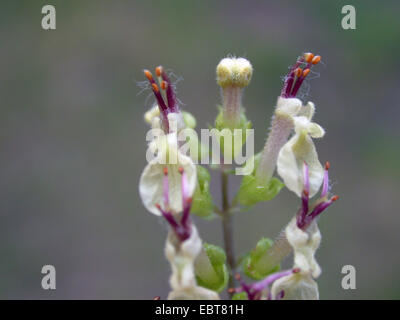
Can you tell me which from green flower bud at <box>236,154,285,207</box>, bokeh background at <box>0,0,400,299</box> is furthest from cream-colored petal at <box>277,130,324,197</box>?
bokeh background at <box>0,0,400,299</box>

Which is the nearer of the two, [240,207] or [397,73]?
[240,207]

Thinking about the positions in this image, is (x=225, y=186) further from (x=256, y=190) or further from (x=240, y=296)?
(x=240, y=296)

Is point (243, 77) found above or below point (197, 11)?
below

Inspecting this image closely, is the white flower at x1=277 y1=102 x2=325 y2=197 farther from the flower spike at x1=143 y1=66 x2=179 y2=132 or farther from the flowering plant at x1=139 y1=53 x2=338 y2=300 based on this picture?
the flower spike at x1=143 y1=66 x2=179 y2=132

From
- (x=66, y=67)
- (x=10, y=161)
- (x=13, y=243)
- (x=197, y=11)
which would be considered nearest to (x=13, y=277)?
(x=13, y=243)

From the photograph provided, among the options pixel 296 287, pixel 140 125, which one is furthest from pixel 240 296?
pixel 140 125

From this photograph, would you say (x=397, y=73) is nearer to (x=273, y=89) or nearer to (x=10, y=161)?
(x=273, y=89)
